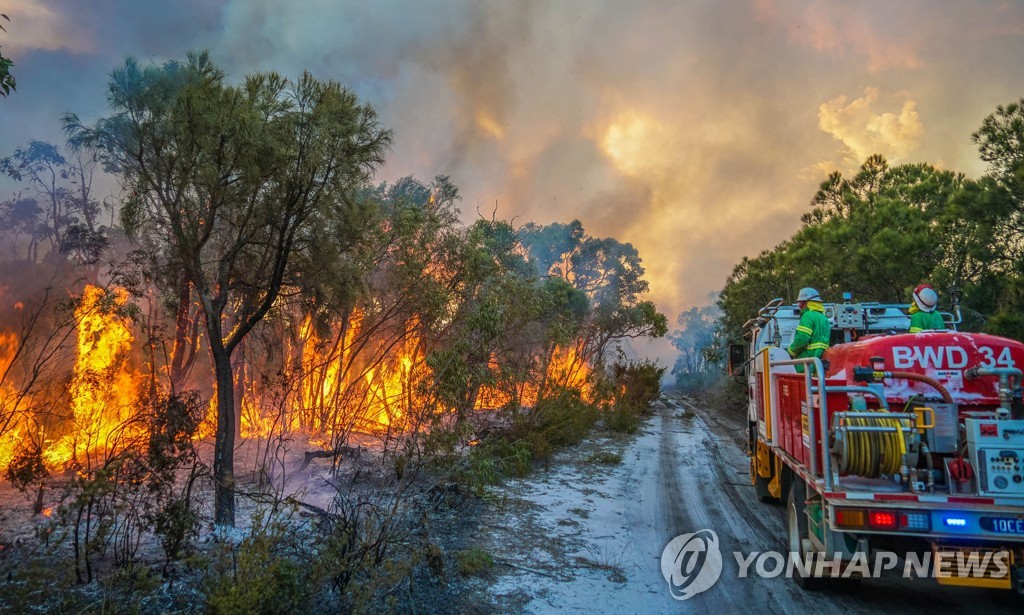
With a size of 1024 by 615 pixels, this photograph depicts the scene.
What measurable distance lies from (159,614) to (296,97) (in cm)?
571

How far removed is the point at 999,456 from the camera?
4129mm

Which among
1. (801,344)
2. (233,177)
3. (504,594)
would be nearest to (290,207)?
(233,177)

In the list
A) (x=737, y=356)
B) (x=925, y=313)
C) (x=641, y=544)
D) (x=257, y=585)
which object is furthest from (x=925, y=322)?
(x=257, y=585)

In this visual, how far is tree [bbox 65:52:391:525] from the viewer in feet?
21.6

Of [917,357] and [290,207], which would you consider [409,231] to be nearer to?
[290,207]

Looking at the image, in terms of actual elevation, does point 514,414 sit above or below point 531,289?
below

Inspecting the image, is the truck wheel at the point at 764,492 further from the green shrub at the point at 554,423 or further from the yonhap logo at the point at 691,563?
the green shrub at the point at 554,423

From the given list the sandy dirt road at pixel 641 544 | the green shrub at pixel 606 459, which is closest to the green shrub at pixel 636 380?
the green shrub at pixel 606 459

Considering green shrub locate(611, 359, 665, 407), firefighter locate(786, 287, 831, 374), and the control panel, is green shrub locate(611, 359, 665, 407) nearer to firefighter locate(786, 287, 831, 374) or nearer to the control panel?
firefighter locate(786, 287, 831, 374)

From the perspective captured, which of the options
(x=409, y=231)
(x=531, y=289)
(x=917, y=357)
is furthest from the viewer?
(x=531, y=289)

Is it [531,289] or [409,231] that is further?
[531,289]

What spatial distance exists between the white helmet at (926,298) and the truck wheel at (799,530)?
2436 mm

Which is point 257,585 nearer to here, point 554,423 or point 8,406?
point 8,406

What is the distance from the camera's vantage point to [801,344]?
652 centimetres
